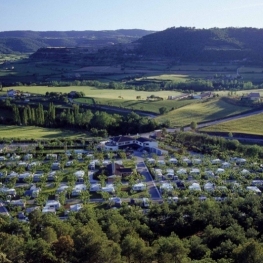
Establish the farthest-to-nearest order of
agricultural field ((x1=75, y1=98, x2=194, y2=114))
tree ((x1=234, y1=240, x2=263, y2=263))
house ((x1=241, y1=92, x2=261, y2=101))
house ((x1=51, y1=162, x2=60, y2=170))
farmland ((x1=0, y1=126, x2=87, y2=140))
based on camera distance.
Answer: agricultural field ((x1=75, y1=98, x2=194, y2=114)) → house ((x1=241, y1=92, x2=261, y2=101)) → farmland ((x1=0, y1=126, x2=87, y2=140)) → house ((x1=51, y1=162, x2=60, y2=170)) → tree ((x1=234, y1=240, x2=263, y2=263))

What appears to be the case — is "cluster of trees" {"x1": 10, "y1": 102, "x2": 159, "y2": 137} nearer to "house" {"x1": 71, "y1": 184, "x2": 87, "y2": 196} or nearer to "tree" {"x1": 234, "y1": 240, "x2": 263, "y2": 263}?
"house" {"x1": 71, "y1": 184, "x2": 87, "y2": 196}

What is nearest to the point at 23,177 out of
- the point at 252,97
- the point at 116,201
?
the point at 116,201

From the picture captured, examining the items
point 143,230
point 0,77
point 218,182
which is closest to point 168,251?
point 143,230

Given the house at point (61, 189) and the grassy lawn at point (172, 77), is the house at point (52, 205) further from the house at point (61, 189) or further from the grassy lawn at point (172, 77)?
the grassy lawn at point (172, 77)

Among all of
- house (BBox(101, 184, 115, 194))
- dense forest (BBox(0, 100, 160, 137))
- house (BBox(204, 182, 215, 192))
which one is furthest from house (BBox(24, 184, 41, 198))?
dense forest (BBox(0, 100, 160, 137))

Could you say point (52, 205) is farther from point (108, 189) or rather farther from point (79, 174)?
point (79, 174)

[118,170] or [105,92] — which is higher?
[105,92]
